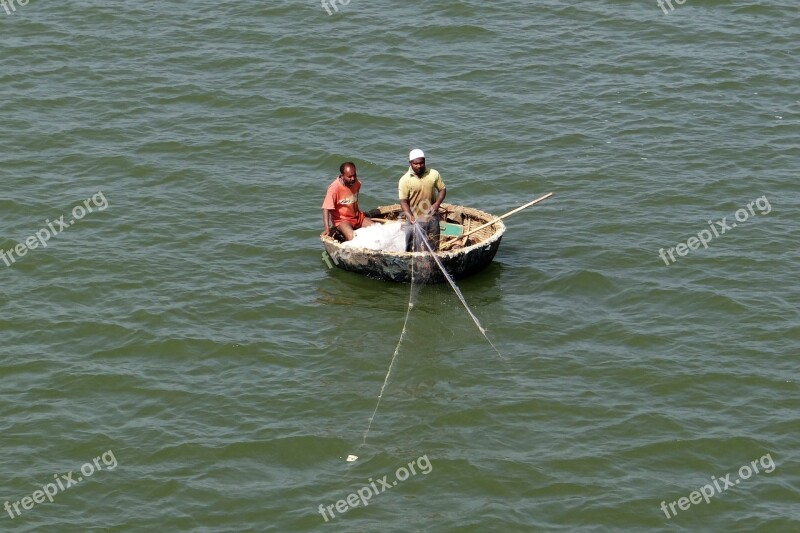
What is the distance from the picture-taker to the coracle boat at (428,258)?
18281 millimetres

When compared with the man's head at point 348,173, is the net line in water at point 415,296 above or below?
Answer: below

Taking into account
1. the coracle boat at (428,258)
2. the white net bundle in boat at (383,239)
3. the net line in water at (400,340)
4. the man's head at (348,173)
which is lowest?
the net line in water at (400,340)

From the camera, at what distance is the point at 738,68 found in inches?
969

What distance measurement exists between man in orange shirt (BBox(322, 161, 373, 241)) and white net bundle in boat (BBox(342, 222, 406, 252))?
29cm

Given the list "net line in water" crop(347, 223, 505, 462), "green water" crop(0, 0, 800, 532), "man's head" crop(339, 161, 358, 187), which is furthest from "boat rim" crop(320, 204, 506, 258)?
"man's head" crop(339, 161, 358, 187)

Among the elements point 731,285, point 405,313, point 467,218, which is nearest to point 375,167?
point 467,218

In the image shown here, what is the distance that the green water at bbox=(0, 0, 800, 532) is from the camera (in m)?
14.8

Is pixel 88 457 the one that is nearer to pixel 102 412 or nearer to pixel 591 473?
pixel 102 412

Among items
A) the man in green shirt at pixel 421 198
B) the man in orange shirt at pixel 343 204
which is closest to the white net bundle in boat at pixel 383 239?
the man in green shirt at pixel 421 198

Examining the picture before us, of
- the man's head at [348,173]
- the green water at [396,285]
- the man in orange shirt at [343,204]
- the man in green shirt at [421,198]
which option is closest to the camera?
the green water at [396,285]

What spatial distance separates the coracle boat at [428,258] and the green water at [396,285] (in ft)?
0.90

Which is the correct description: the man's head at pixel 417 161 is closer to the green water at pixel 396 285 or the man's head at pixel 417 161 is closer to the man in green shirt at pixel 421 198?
the man in green shirt at pixel 421 198

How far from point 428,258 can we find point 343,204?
5.64 feet

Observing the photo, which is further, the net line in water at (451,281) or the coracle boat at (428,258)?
the coracle boat at (428,258)
